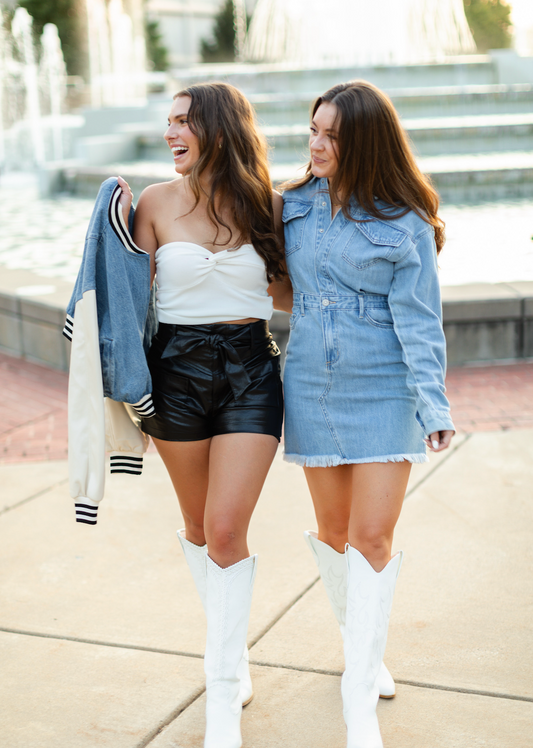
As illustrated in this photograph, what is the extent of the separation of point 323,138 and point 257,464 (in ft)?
3.28

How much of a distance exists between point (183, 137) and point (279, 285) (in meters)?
0.57

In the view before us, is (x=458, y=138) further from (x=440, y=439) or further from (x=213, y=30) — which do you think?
(x=213, y=30)

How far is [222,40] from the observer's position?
157 feet

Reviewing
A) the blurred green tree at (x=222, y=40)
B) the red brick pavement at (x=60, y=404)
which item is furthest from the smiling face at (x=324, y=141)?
the blurred green tree at (x=222, y=40)

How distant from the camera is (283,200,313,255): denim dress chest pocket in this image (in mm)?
2600

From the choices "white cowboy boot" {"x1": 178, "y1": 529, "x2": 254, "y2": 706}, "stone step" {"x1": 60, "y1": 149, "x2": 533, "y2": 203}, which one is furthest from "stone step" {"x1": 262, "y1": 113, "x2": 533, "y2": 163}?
"white cowboy boot" {"x1": 178, "y1": 529, "x2": 254, "y2": 706}

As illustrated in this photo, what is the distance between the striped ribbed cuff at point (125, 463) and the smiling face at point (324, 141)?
42.1 inches

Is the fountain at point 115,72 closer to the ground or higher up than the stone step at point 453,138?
higher up

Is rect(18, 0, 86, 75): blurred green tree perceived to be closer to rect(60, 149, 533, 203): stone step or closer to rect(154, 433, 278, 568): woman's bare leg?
rect(60, 149, 533, 203): stone step

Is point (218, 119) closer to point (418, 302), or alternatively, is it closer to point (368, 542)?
point (418, 302)

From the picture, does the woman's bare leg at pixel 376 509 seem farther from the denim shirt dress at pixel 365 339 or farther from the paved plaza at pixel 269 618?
the paved plaza at pixel 269 618

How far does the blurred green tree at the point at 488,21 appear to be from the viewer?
48.9 metres

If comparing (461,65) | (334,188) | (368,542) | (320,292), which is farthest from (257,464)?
(461,65)

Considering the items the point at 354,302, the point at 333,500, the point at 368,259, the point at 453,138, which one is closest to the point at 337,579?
the point at 333,500
